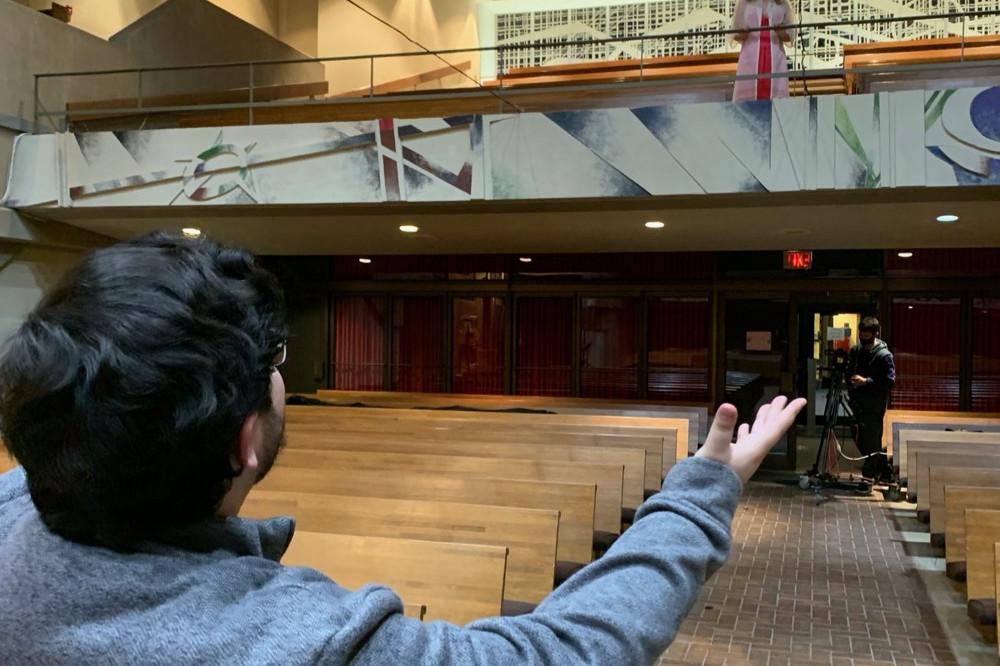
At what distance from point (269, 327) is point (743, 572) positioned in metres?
4.39

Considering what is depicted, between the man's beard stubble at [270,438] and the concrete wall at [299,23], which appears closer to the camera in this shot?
the man's beard stubble at [270,438]

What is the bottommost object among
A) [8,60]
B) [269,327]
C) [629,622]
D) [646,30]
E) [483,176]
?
[629,622]

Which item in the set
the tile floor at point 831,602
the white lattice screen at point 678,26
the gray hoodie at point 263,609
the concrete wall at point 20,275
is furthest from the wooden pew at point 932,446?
the concrete wall at point 20,275

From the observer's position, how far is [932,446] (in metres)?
4.59

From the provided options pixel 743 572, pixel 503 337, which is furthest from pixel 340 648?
pixel 503 337

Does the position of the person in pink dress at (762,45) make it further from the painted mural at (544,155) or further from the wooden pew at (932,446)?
the wooden pew at (932,446)

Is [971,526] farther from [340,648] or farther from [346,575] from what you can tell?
[340,648]

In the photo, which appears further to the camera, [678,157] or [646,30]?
[646,30]

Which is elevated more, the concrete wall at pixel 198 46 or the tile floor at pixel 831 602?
the concrete wall at pixel 198 46

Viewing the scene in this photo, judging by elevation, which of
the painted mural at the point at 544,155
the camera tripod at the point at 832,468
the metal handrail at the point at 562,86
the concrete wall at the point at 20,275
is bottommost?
the camera tripod at the point at 832,468

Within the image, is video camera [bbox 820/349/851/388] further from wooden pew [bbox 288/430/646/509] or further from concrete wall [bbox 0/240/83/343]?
concrete wall [bbox 0/240/83/343]

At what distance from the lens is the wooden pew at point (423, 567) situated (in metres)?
2.21

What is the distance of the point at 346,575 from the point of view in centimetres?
233

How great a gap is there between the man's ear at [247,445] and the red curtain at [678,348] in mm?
7930
